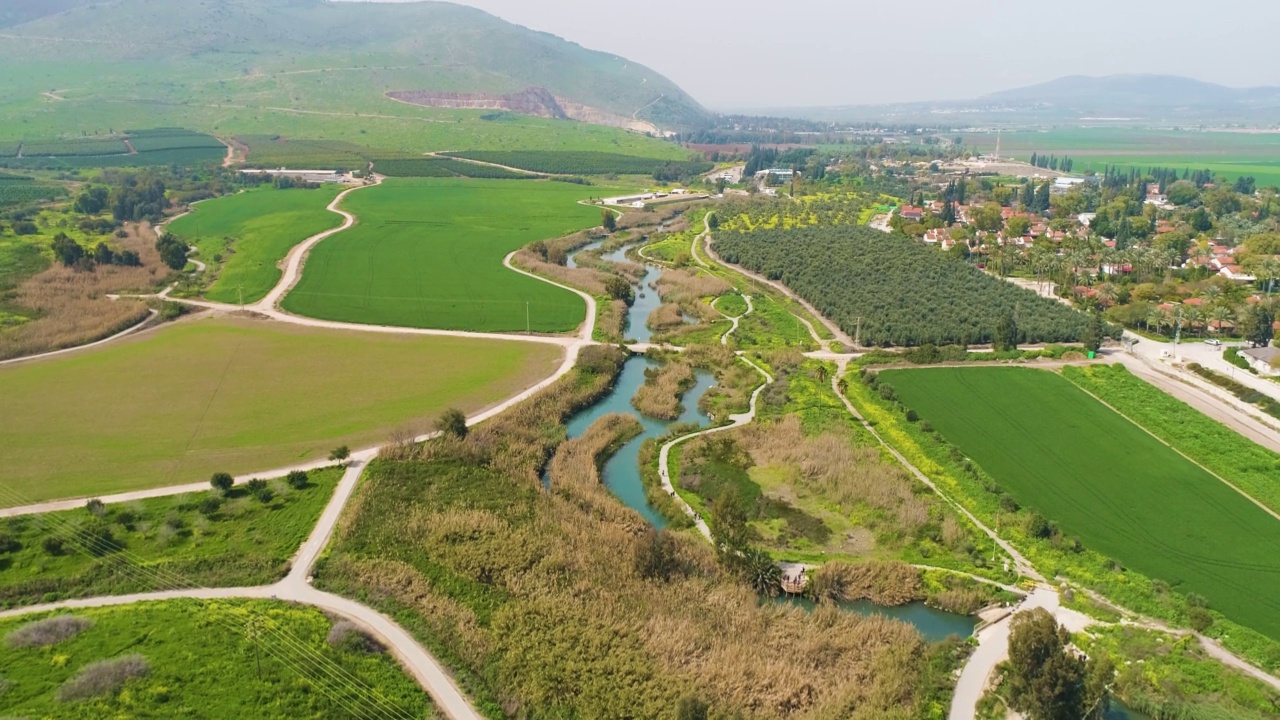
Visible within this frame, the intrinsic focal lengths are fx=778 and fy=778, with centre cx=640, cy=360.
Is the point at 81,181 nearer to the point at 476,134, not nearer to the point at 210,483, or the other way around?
the point at 476,134

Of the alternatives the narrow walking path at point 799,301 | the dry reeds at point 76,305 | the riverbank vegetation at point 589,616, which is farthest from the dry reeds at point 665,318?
the dry reeds at point 76,305

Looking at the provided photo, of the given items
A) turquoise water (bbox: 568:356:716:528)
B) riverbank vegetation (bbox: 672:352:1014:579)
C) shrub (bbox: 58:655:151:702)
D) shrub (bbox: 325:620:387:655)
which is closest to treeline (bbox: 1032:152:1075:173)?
turquoise water (bbox: 568:356:716:528)

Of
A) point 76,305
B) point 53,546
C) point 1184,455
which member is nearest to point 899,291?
point 1184,455

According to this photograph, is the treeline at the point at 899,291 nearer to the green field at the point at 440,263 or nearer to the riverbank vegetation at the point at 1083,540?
the riverbank vegetation at the point at 1083,540

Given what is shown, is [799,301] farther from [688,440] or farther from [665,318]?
[688,440]

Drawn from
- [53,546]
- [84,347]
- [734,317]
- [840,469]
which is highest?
[84,347]

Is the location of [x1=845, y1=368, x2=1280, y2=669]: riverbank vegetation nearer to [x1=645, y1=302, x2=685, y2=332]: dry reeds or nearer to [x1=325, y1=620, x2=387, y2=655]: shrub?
[x1=645, y1=302, x2=685, y2=332]: dry reeds

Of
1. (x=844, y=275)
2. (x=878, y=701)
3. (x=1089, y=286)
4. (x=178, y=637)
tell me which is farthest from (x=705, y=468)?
(x=1089, y=286)
